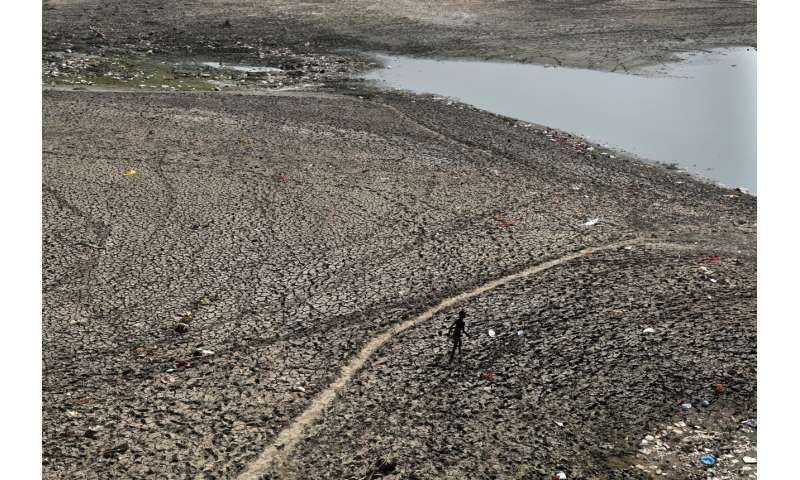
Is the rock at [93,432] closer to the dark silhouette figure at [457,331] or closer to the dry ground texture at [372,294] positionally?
the dry ground texture at [372,294]

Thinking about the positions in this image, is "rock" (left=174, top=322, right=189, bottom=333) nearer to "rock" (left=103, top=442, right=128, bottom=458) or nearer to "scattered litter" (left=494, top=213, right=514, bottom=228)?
"rock" (left=103, top=442, right=128, bottom=458)

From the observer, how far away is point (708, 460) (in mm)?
4926

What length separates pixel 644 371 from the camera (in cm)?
576

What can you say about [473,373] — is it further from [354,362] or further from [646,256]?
[646,256]

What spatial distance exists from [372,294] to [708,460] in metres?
2.82

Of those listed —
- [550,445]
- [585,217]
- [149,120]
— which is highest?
[149,120]

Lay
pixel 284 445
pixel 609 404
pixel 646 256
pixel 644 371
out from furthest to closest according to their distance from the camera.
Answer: pixel 646 256, pixel 644 371, pixel 609 404, pixel 284 445

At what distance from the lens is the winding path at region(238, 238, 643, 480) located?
15.6 ft

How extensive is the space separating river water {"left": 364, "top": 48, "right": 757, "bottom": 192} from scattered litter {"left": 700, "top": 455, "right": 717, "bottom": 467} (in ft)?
18.8

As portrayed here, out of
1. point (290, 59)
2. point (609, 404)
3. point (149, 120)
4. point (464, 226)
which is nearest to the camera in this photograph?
point (609, 404)

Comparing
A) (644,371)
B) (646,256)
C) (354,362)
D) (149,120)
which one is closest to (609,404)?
(644,371)

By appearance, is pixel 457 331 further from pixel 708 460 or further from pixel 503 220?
pixel 503 220

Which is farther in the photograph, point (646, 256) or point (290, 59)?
point (290, 59)

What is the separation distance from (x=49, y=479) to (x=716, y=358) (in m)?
4.21
